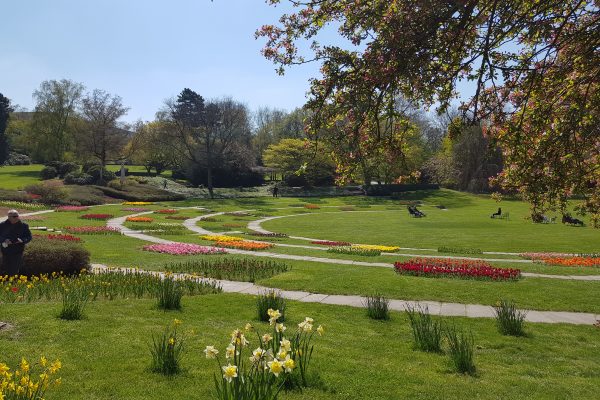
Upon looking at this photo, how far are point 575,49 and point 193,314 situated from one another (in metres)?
7.34

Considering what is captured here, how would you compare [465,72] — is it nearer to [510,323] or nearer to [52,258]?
[510,323]

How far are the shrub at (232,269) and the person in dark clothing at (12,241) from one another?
3.24 meters

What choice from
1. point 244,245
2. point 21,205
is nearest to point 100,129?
point 21,205

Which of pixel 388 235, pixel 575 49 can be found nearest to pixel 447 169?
pixel 388 235

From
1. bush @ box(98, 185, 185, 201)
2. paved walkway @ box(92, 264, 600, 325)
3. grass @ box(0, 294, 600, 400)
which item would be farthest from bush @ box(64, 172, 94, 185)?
grass @ box(0, 294, 600, 400)

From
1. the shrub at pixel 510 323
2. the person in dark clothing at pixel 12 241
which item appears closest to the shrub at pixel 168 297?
the person in dark clothing at pixel 12 241

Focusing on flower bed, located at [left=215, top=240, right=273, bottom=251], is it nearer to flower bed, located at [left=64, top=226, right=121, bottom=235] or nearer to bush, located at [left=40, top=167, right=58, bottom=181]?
flower bed, located at [left=64, top=226, right=121, bottom=235]

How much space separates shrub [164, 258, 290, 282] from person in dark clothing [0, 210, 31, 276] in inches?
127

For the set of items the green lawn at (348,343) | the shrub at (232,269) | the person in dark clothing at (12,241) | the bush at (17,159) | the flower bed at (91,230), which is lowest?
the flower bed at (91,230)

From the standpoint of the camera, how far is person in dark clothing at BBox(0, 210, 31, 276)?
373 inches

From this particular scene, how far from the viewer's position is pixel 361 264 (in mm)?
15430

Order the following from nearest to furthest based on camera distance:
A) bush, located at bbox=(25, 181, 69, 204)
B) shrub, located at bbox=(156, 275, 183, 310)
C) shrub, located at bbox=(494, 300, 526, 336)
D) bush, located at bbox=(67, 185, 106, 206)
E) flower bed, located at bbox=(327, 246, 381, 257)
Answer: shrub, located at bbox=(494, 300, 526, 336) < shrub, located at bbox=(156, 275, 183, 310) < flower bed, located at bbox=(327, 246, 381, 257) < bush, located at bbox=(25, 181, 69, 204) < bush, located at bbox=(67, 185, 106, 206)

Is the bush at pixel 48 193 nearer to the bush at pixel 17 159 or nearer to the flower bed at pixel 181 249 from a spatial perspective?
the flower bed at pixel 181 249

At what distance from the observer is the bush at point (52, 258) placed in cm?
1068
